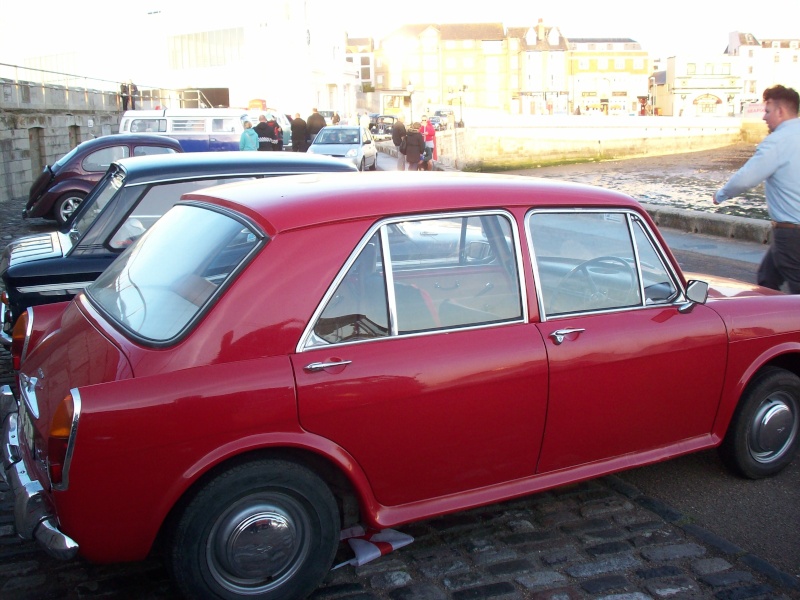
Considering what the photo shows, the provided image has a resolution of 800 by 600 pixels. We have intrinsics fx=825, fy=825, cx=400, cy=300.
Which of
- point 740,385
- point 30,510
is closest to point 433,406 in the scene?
point 30,510

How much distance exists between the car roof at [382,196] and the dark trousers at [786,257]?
2484mm

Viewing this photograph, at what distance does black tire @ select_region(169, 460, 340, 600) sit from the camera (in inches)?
117

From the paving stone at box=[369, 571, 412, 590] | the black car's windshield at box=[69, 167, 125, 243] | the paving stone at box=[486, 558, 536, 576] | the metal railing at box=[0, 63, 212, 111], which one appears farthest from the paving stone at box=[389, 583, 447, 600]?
the metal railing at box=[0, 63, 212, 111]

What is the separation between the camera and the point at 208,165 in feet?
21.1

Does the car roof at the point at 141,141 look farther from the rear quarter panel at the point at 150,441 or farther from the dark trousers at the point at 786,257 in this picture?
the rear quarter panel at the point at 150,441

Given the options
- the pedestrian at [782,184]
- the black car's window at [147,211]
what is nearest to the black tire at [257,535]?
the black car's window at [147,211]

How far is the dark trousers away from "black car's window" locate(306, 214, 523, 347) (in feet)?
10.3

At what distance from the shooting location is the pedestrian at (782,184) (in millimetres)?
5961

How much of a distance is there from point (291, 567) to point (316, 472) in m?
0.37

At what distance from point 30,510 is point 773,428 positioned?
3619mm

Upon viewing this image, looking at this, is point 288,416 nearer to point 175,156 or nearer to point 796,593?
point 796,593

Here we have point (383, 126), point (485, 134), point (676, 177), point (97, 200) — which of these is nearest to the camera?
point (97, 200)

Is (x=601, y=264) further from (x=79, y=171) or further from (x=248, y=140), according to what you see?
(x=248, y=140)

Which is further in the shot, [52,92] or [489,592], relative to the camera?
[52,92]
